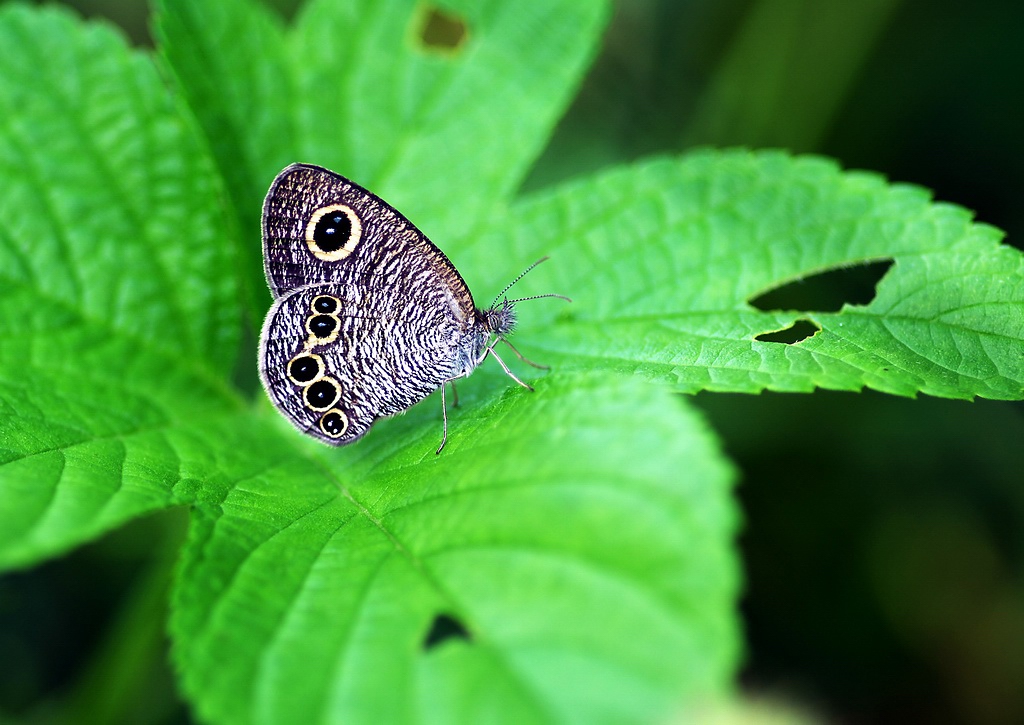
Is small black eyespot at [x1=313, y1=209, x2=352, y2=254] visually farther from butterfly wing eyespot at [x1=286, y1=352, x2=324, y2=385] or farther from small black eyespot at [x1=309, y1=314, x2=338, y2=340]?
butterfly wing eyespot at [x1=286, y1=352, x2=324, y2=385]

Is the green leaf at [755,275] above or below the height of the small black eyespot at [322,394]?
above

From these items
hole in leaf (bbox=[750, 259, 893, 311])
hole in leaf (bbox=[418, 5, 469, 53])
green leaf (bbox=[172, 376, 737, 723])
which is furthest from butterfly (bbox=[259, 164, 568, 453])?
hole in leaf (bbox=[750, 259, 893, 311])

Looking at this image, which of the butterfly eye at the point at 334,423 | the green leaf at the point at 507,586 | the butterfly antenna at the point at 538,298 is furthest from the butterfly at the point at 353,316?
the green leaf at the point at 507,586

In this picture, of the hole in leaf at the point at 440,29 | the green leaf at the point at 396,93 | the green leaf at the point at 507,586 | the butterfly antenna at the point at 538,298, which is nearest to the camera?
the green leaf at the point at 507,586

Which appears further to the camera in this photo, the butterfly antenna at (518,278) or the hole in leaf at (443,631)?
the butterfly antenna at (518,278)

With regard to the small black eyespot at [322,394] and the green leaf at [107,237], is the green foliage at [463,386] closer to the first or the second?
the green leaf at [107,237]

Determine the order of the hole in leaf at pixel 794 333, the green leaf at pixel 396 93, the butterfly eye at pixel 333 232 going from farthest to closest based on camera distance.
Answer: the green leaf at pixel 396 93 < the butterfly eye at pixel 333 232 < the hole in leaf at pixel 794 333
